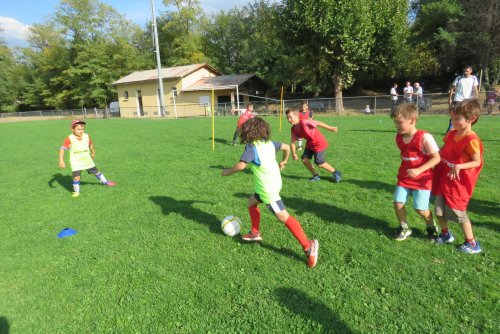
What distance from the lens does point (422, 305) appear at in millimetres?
3027

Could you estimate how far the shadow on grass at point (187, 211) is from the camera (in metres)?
5.04

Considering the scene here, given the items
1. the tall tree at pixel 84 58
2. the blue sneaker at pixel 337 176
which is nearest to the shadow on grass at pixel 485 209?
the blue sneaker at pixel 337 176

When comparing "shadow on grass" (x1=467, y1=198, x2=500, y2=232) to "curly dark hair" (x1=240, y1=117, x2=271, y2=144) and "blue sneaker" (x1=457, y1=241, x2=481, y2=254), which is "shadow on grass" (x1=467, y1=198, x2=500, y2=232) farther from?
"curly dark hair" (x1=240, y1=117, x2=271, y2=144)

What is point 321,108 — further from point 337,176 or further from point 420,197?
point 420,197

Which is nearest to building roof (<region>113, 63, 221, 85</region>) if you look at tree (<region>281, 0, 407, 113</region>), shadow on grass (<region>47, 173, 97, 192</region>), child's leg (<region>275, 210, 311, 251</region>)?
tree (<region>281, 0, 407, 113</region>)

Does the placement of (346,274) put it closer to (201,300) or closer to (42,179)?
(201,300)

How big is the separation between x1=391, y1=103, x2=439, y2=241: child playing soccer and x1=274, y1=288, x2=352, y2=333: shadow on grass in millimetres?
1640

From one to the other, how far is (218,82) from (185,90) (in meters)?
3.96

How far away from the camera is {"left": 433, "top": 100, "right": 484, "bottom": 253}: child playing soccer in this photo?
3.48 meters

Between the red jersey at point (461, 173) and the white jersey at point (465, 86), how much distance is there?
21.4 ft

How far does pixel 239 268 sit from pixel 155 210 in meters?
2.53

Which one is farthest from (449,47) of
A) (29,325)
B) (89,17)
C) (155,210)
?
(89,17)

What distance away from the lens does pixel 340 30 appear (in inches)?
954

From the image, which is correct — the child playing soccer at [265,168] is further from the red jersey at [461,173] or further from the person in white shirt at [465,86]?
the person in white shirt at [465,86]
